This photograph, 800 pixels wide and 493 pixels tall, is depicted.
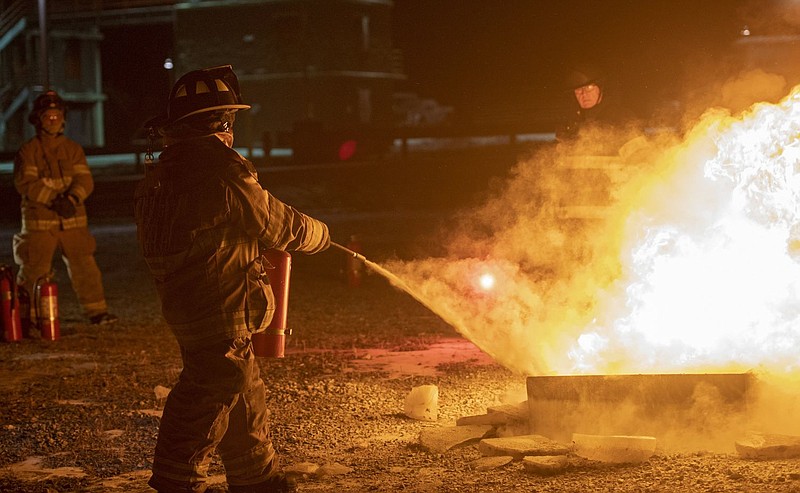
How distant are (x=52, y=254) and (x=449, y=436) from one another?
5756 mm

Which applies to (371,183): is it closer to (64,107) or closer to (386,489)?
(64,107)

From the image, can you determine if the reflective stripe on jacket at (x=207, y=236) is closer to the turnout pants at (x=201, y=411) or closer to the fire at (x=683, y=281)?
the turnout pants at (x=201, y=411)

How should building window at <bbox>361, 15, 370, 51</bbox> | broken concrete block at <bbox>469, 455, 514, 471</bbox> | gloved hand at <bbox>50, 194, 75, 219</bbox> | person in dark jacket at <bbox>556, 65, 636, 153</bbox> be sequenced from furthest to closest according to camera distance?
building window at <bbox>361, 15, 370, 51</bbox>, gloved hand at <bbox>50, 194, 75, 219</bbox>, person in dark jacket at <bbox>556, 65, 636, 153</bbox>, broken concrete block at <bbox>469, 455, 514, 471</bbox>

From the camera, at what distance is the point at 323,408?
6547mm

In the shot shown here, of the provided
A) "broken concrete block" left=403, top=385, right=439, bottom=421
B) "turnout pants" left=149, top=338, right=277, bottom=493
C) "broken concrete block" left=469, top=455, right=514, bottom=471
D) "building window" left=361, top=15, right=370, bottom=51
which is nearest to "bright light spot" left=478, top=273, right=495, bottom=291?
"broken concrete block" left=403, top=385, right=439, bottom=421

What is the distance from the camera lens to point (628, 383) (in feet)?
17.8

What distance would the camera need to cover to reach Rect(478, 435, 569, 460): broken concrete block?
5.09 meters

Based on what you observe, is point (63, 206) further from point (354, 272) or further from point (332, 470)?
point (332, 470)

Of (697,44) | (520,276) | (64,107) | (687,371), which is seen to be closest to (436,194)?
(697,44)

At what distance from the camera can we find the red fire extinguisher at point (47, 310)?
30.9ft

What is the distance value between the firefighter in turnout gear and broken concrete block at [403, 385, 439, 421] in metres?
4.92

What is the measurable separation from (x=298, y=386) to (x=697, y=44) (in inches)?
1056

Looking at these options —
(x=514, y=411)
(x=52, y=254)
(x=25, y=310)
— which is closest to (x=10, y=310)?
A: (x=25, y=310)

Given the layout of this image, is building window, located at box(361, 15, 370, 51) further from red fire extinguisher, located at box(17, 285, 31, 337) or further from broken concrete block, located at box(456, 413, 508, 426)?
broken concrete block, located at box(456, 413, 508, 426)
